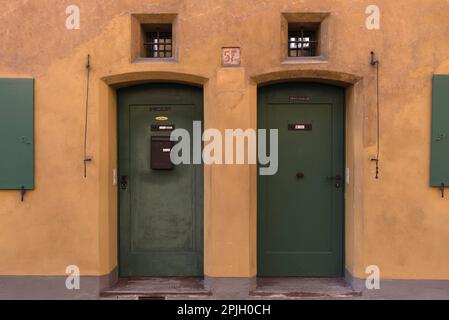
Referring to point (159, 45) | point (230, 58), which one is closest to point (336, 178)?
point (230, 58)

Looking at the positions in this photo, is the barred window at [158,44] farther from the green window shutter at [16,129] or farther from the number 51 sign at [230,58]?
the green window shutter at [16,129]

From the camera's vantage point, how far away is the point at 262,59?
4.95m

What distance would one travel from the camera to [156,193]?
214 inches

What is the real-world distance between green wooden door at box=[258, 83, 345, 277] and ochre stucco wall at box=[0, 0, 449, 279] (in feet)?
1.23

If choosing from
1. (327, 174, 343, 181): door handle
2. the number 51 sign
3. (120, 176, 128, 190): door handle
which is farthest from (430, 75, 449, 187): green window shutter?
(120, 176, 128, 190): door handle

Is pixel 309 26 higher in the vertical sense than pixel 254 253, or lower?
higher

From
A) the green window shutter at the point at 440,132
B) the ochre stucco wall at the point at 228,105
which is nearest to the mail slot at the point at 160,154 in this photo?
the ochre stucco wall at the point at 228,105

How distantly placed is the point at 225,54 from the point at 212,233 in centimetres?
Result: 205

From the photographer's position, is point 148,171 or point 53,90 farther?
point 148,171

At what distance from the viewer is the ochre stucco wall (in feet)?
16.1

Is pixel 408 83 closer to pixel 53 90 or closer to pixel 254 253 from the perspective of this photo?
pixel 254 253

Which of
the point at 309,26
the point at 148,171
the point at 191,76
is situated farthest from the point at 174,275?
the point at 309,26

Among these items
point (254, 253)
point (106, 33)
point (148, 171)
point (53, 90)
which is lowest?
point (254, 253)

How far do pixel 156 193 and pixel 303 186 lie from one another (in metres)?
1.83
